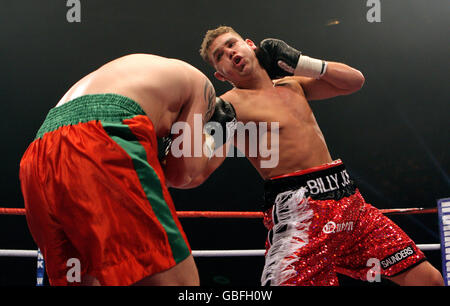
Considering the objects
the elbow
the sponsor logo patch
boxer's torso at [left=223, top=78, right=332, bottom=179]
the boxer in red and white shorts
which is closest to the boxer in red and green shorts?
the elbow

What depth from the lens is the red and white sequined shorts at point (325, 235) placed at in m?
1.31

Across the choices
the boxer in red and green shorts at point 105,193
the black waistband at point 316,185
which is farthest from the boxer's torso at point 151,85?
the black waistband at point 316,185

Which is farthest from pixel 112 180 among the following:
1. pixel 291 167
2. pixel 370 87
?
pixel 370 87

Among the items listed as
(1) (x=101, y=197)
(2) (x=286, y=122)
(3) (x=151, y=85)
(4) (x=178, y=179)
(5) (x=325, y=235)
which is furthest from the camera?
(2) (x=286, y=122)

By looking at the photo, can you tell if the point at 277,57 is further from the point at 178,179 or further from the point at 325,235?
the point at 178,179

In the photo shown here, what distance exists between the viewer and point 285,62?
1648 mm

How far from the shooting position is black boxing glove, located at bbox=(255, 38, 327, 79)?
1615mm

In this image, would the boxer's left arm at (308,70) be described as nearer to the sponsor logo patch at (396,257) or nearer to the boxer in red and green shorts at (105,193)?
the sponsor logo patch at (396,257)

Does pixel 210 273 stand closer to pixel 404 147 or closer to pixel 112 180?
pixel 404 147

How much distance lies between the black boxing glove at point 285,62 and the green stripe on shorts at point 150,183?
103cm

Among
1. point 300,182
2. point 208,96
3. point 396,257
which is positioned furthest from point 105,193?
point 396,257

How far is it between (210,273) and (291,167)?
2619 mm

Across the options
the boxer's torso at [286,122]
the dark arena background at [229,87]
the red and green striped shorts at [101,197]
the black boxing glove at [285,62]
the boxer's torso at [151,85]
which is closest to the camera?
the red and green striped shorts at [101,197]

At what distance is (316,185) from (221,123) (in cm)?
41
